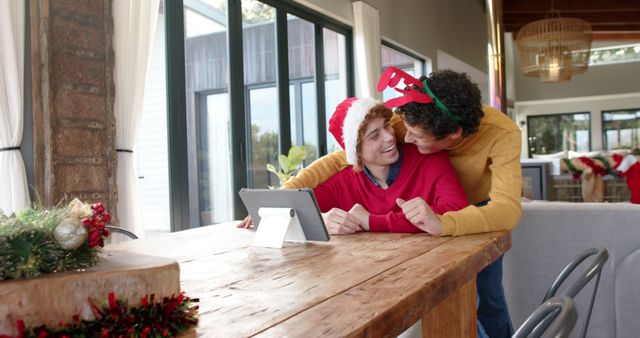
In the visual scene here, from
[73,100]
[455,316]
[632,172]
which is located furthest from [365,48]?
[455,316]

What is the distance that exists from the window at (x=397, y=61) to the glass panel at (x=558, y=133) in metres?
8.95

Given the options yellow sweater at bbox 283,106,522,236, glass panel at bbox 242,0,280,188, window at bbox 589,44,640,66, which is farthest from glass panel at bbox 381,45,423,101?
window at bbox 589,44,640,66

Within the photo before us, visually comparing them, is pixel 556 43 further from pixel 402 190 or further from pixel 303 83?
pixel 402 190

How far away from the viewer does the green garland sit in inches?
27.2

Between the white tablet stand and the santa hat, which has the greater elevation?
the santa hat

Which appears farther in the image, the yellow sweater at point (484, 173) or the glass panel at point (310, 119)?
the glass panel at point (310, 119)

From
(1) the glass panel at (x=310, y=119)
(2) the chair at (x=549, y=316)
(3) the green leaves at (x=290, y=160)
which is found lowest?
(2) the chair at (x=549, y=316)

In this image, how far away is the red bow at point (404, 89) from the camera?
5.91 feet

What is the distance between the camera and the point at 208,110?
4473 millimetres

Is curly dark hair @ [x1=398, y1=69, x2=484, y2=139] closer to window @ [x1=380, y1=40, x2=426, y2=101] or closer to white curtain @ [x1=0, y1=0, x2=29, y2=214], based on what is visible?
white curtain @ [x1=0, y1=0, x2=29, y2=214]

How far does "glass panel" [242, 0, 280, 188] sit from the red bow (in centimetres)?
299

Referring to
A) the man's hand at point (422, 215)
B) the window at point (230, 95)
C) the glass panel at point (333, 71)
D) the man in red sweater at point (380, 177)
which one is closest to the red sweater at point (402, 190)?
the man in red sweater at point (380, 177)

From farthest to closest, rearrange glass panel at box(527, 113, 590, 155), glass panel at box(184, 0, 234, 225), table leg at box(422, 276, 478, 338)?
glass panel at box(527, 113, 590, 155) < glass panel at box(184, 0, 234, 225) < table leg at box(422, 276, 478, 338)

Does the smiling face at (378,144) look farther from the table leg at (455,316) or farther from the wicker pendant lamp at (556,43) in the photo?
the wicker pendant lamp at (556,43)
